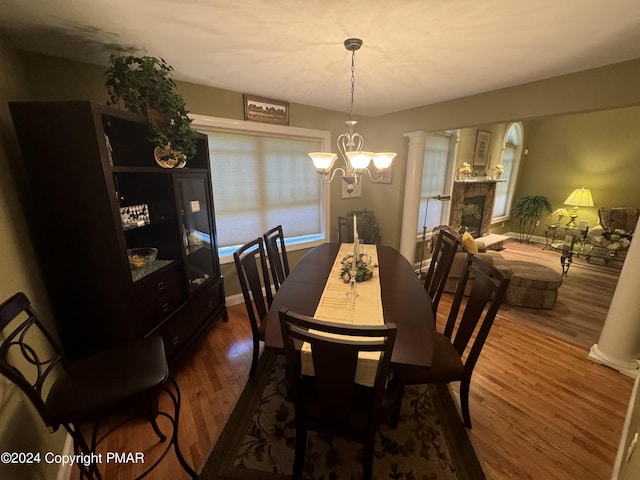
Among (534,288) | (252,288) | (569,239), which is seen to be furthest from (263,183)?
(569,239)

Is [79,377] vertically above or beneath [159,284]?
beneath

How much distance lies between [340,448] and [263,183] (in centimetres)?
265

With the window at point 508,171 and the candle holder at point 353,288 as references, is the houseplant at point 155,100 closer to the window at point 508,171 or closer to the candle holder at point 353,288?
the candle holder at point 353,288

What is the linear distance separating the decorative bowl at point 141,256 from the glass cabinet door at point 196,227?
0.22m

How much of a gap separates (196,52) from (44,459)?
2433mm

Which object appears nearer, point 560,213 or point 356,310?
point 356,310

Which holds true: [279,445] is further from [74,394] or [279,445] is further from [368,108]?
[368,108]

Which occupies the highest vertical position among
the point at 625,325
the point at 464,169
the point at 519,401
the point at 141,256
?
the point at 464,169

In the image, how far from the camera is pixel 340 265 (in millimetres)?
2158

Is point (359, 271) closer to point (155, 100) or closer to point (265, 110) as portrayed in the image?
point (155, 100)

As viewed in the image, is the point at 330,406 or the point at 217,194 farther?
the point at 217,194

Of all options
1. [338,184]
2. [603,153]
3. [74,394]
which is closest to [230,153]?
[338,184]

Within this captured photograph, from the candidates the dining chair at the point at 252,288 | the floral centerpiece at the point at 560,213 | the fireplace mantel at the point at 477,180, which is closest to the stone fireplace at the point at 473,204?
the fireplace mantel at the point at 477,180

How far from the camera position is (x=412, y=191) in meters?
3.56
